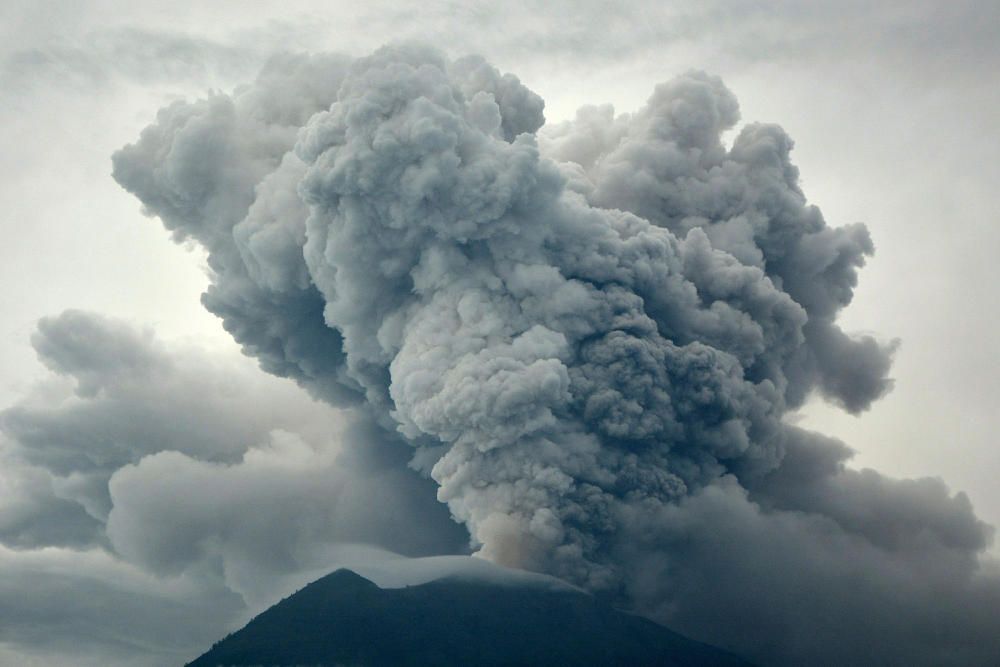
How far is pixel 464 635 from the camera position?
45156 mm

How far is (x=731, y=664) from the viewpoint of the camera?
4250 cm

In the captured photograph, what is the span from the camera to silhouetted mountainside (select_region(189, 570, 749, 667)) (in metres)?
40.9

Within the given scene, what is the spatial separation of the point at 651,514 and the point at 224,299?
20191mm

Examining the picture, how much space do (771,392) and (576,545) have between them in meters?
11.6

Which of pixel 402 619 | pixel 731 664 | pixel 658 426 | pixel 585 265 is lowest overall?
pixel 731 664

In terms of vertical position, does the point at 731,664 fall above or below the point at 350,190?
below

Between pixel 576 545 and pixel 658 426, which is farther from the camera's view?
pixel 658 426

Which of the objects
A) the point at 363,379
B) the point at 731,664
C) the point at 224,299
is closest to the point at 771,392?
the point at 731,664

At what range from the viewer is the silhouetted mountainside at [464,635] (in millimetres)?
40875

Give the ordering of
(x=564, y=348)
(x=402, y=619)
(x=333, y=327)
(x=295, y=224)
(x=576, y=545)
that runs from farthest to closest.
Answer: (x=402, y=619), (x=333, y=327), (x=295, y=224), (x=564, y=348), (x=576, y=545)

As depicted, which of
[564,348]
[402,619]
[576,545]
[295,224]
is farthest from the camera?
[402,619]

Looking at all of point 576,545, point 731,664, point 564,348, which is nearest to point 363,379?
point 564,348

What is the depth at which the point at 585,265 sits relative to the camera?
36.3 m

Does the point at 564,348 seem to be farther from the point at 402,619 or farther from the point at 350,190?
the point at 402,619
